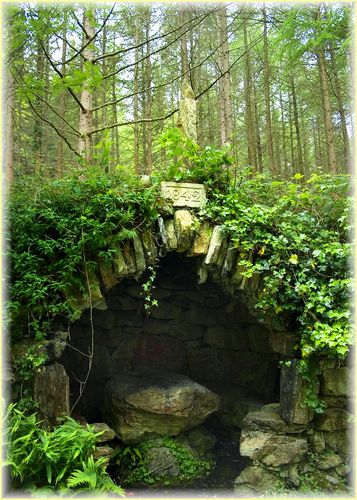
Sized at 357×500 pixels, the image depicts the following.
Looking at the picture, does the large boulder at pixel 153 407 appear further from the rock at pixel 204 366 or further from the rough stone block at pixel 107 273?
the rough stone block at pixel 107 273

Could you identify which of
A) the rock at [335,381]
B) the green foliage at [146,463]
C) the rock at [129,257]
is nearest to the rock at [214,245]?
the rock at [129,257]

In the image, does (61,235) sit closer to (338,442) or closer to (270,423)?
(270,423)

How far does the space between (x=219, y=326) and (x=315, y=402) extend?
2715mm

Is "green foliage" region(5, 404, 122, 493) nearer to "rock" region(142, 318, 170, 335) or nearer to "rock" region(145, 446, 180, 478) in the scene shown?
"rock" region(145, 446, 180, 478)

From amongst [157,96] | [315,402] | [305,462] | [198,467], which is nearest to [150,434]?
[198,467]

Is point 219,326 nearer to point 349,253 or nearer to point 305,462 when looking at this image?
point 305,462

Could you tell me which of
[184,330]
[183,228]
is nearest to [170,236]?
[183,228]

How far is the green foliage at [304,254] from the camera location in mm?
3846

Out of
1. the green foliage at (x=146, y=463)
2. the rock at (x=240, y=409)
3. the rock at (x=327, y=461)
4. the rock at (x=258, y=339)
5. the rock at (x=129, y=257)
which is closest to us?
the rock at (x=129, y=257)

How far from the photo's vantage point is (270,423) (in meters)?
4.30

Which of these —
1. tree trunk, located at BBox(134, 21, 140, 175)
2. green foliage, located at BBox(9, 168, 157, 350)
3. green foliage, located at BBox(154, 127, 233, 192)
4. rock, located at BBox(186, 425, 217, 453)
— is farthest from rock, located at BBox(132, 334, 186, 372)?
tree trunk, located at BBox(134, 21, 140, 175)

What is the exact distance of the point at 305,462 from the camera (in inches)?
167

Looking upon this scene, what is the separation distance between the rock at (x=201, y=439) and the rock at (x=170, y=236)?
Answer: 10.8ft

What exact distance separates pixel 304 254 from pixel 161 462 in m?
3.56
